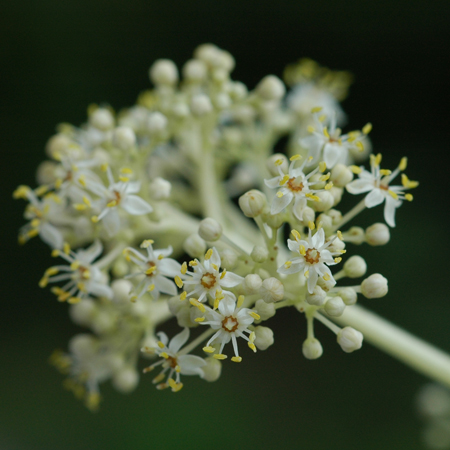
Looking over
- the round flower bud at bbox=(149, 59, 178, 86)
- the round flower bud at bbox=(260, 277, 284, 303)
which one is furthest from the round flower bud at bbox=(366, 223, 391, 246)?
the round flower bud at bbox=(149, 59, 178, 86)

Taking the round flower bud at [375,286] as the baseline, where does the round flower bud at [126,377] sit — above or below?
below

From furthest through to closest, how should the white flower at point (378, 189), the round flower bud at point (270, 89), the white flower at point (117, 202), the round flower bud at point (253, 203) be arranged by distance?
the round flower bud at point (270, 89) < the white flower at point (117, 202) < the white flower at point (378, 189) < the round flower bud at point (253, 203)

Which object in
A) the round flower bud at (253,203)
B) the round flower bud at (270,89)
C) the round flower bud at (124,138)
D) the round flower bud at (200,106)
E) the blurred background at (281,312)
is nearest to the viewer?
the round flower bud at (253,203)

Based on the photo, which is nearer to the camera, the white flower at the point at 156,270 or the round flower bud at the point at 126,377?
the white flower at the point at 156,270

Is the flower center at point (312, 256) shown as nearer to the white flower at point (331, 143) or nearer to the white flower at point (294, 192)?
the white flower at point (294, 192)

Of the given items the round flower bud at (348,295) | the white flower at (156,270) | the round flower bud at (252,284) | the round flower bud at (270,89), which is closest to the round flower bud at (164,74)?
the round flower bud at (270,89)

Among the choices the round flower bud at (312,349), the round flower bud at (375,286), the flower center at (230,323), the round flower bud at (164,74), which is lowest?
the flower center at (230,323)

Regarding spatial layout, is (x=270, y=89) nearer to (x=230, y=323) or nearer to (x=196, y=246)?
(x=196, y=246)

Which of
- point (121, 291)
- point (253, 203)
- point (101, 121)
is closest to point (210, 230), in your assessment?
point (253, 203)

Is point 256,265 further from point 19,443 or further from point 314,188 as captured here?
point 19,443
